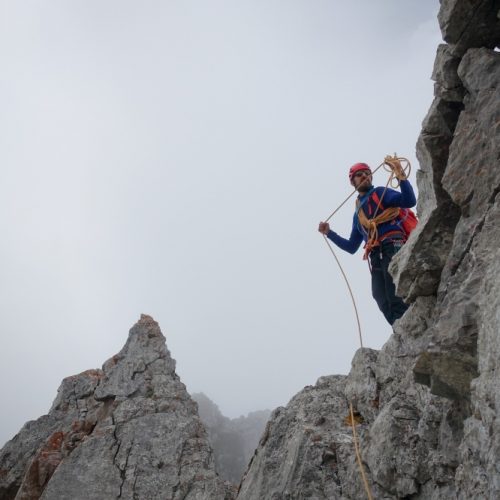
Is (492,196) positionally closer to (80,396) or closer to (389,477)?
(389,477)

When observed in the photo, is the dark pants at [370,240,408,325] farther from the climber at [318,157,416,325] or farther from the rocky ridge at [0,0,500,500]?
the rocky ridge at [0,0,500,500]

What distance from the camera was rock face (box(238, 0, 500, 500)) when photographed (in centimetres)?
530

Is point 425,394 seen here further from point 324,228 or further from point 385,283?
point 324,228

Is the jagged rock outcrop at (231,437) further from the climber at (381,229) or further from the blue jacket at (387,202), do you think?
the blue jacket at (387,202)

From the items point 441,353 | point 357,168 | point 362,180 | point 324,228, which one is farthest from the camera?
point 324,228

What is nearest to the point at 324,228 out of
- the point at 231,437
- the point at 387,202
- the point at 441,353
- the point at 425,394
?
the point at 387,202

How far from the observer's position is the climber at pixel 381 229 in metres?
9.57

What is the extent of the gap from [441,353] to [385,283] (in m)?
4.13

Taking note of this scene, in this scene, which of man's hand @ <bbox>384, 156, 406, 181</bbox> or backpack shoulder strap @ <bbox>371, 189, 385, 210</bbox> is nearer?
man's hand @ <bbox>384, 156, 406, 181</bbox>

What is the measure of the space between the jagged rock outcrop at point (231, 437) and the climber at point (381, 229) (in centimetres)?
3340

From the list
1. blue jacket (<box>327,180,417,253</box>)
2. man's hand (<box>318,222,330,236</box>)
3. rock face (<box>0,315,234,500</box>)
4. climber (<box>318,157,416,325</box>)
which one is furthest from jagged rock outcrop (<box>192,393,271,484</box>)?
blue jacket (<box>327,180,417,253</box>)

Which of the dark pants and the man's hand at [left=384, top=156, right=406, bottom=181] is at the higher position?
the man's hand at [left=384, top=156, right=406, bottom=181]

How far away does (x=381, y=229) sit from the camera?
981 centimetres

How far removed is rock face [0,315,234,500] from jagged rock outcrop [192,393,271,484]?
2786cm
